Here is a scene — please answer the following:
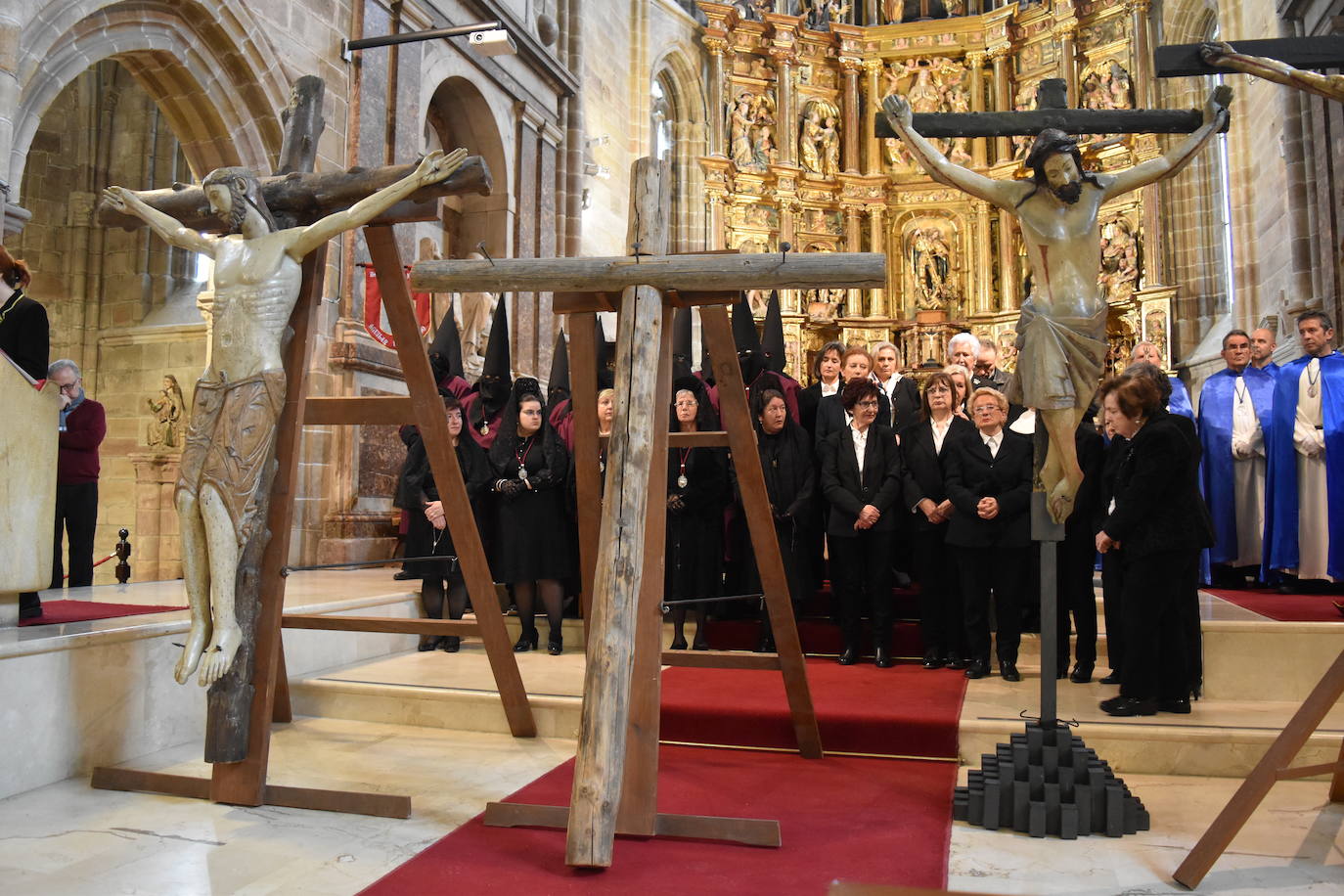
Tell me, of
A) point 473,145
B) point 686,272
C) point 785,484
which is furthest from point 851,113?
point 686,272

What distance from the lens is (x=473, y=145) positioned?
40.5 ft

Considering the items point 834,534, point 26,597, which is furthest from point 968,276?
point 26,597

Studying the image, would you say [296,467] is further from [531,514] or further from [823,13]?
[823,13]

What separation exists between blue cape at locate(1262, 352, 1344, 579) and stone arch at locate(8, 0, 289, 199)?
7.72 meters

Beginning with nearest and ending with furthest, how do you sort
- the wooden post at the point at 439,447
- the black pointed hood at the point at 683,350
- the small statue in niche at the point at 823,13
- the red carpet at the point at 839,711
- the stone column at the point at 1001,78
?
the wooden post at the point at 439,447
the red carpet at the point at 839,711
the black pointed hood at the point at 683,350
the stone column at the point at 1001,78
the small statue in niche at the point at 823,13

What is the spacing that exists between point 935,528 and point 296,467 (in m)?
3.27

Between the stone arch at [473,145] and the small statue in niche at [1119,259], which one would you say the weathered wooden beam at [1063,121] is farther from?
the small statue in niche at [1119,259]

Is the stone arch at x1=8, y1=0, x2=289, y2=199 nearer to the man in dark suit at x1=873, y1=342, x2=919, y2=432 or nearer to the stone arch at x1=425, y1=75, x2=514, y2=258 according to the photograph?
the stone arch at x1=425, y1=75, x2=514, y2=258

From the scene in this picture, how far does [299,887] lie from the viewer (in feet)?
9.33

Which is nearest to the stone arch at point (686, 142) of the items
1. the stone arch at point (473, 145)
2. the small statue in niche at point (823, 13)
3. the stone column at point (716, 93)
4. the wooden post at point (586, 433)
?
the stone column at point (716, 93)

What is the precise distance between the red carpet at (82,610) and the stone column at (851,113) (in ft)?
51.9

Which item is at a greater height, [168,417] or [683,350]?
Answer: [683,350]

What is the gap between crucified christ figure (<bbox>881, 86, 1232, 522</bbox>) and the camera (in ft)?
11.2

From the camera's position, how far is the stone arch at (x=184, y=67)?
22.8 ft
